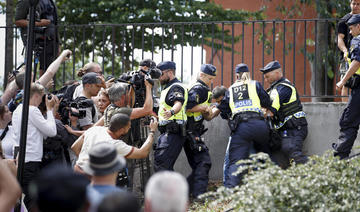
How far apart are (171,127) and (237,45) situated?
7813 mm

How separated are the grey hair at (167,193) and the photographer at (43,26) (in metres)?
6.62

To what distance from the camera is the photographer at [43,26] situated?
9516 millimetres

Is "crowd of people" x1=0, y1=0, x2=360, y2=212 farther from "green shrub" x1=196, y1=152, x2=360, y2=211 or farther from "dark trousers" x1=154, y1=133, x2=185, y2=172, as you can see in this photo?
"green shrub" x1=196, y1=152, x2=360, y2=211

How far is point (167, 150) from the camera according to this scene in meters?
8.03

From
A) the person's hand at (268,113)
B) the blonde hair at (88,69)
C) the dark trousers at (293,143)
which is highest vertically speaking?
the blonde hair at (88,69)

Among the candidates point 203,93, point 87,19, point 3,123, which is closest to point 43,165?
point 3,123

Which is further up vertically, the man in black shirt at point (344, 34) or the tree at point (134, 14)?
the tree at point (134, 14)

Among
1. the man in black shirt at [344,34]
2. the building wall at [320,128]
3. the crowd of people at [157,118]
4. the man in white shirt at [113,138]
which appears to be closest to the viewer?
the man in white shirt at [113,138]

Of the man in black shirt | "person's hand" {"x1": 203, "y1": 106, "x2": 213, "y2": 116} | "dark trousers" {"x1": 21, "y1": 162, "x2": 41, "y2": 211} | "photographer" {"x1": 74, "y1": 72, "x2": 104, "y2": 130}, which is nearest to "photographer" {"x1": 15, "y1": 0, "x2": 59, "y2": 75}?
"photographer" {"x1": 74, "y1": 72, "x2": 104, "y2": 130}

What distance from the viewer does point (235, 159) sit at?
319 inches

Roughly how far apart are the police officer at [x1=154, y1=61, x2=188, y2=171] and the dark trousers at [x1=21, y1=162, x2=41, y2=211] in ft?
5.93

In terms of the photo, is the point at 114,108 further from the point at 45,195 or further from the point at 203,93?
the point at 45,195

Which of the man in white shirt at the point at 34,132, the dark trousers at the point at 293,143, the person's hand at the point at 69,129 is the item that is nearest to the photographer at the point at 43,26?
the person's hand at the point at 69,129

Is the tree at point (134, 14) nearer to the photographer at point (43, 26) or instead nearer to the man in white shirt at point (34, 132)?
the photographer at point (43, 26)
